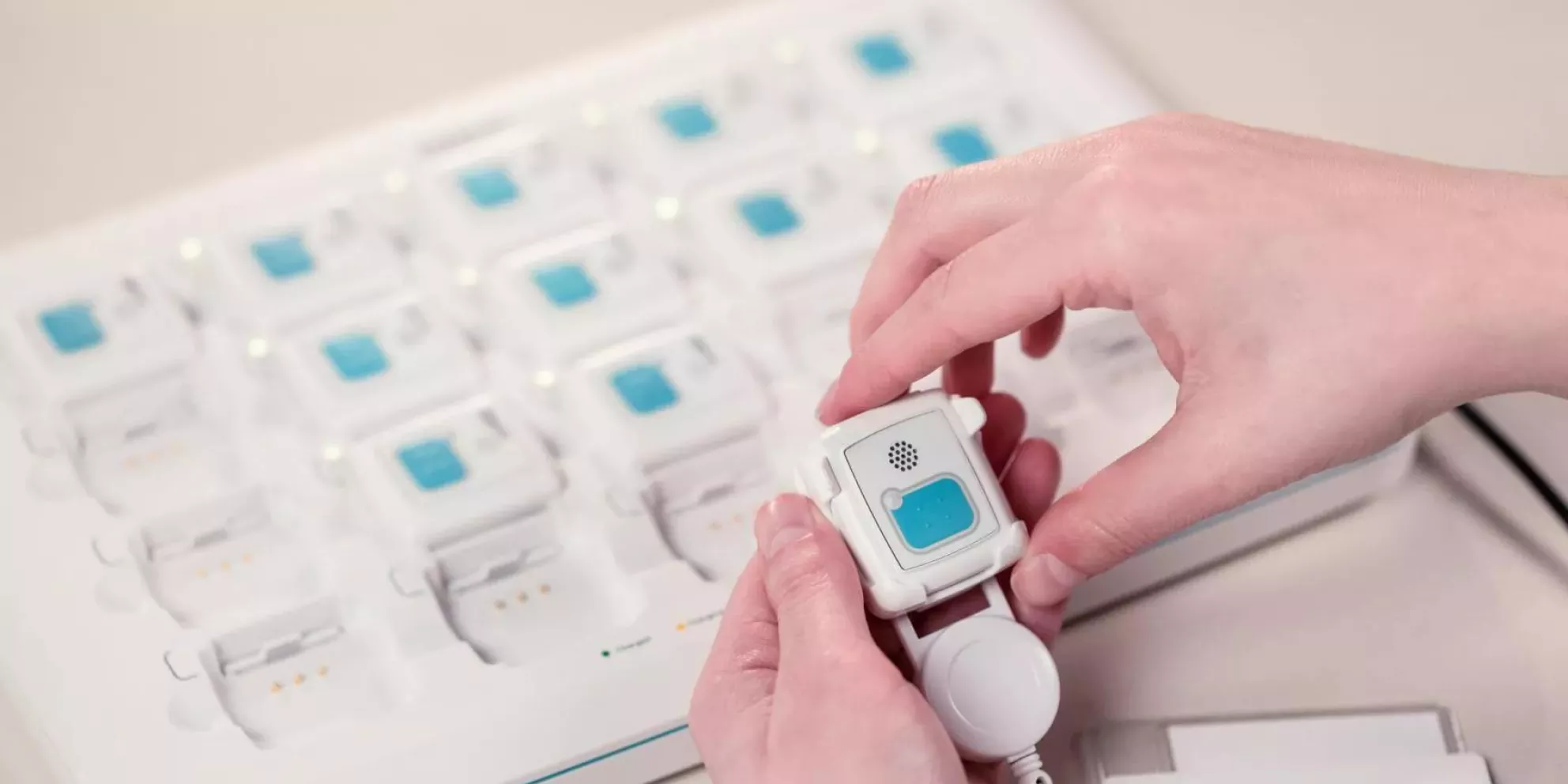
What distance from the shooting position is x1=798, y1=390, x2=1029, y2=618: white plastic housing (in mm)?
536

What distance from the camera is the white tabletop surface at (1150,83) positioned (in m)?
0.67

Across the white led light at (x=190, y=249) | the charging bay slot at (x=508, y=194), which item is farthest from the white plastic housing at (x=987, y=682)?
the white led light at (x=190, y=249)

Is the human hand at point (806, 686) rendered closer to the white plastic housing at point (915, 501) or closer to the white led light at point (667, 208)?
Answer: the white plastic housing at point (915, 501)

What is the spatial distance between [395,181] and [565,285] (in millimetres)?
131

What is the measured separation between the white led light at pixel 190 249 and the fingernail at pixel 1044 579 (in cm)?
49

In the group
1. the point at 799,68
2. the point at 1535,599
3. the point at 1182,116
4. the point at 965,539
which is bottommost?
the point at 1535,599

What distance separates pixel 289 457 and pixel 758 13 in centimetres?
41

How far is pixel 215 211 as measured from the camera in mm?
752

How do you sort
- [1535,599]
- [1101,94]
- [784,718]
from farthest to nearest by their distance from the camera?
[1101,94] → [1535,599] → [784,718]

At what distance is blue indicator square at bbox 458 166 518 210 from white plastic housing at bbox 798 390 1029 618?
0.29 metres

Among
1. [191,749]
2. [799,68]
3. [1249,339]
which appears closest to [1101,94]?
[799,68]

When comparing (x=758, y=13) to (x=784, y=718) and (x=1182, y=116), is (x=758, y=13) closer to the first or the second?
(x=1182, y=116)

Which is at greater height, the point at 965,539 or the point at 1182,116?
the point at 1182,116

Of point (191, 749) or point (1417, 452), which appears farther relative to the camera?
point (1417, 452)
